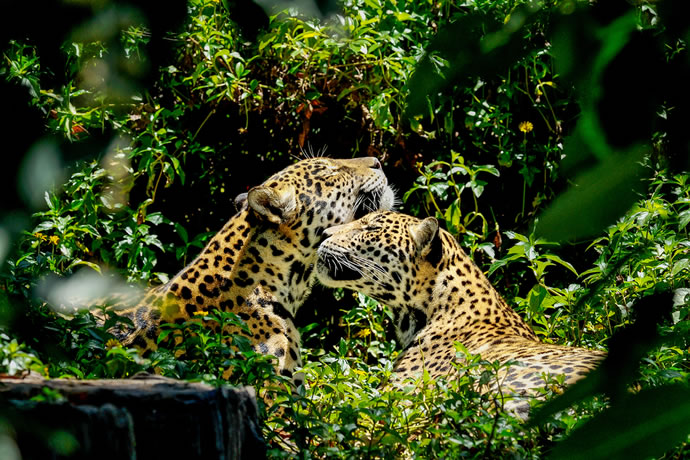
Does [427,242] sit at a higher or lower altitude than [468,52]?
lower

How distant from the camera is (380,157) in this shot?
793cm

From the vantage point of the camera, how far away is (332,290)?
7.66 m

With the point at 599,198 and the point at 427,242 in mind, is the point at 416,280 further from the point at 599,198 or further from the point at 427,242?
the point at 599,198

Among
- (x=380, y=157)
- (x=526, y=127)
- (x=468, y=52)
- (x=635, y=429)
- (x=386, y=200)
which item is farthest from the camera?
(x=380, y=157)

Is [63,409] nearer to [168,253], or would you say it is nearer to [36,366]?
[36,366]

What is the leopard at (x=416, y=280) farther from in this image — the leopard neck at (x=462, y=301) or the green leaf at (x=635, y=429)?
the green leaf at (x=635, y=429)

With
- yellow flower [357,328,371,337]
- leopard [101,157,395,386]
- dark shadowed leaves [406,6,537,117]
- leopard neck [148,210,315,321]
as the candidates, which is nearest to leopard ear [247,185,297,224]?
leopard [101,157,395,386]

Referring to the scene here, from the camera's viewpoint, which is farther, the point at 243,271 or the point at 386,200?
the point at 386,200

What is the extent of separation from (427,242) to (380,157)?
2.01 m

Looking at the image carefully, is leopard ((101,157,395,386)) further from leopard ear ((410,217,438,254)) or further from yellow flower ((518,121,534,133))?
yellow flower ((518,121,534,133))

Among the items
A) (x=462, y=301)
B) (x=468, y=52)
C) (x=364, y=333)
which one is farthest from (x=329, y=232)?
(x=468, y=52)

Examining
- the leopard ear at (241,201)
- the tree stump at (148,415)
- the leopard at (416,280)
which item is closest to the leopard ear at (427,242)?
the leopard at (416,280)

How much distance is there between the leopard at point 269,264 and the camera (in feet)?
17.9

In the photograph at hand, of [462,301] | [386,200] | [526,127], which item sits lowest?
[462,301]
